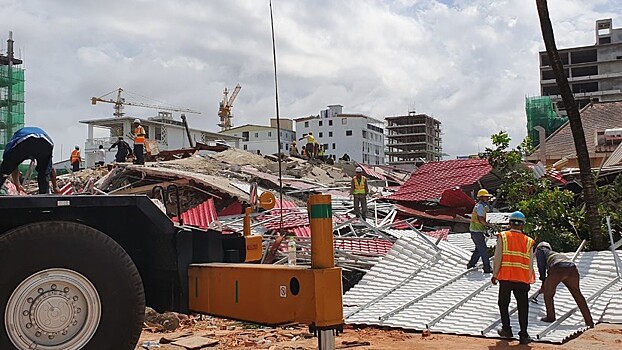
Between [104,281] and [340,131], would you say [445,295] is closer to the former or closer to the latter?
[104,281]

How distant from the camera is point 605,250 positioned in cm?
1238

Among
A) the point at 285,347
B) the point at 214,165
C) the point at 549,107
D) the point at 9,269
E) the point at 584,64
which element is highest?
the point at 584,64

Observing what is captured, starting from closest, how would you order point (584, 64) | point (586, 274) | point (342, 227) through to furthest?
point (586, 274) < point (342, 227) < point (584, 64)

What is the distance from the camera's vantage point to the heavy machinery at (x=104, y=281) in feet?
11.5

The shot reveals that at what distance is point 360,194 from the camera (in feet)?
56.5

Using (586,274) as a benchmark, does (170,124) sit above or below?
above

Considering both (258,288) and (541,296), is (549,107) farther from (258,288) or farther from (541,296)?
(258,288)

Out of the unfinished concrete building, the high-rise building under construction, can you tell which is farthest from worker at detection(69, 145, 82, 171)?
the unfinished concrete building

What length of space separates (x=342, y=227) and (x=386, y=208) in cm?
425

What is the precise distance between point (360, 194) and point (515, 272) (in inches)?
374

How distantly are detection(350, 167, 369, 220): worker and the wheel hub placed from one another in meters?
13.5

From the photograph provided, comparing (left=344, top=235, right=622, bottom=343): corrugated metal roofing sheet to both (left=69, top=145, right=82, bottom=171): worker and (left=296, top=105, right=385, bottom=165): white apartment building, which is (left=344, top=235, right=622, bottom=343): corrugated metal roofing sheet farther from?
(left=296, top=105, right=385, bottom=165): white apartment building

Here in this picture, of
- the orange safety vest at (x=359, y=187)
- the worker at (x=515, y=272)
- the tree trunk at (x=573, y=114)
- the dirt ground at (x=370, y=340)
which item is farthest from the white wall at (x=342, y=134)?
the worker at (x=515, y=272)

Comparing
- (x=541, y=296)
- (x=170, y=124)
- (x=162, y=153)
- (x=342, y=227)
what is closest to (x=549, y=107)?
(x=170, y=124)
